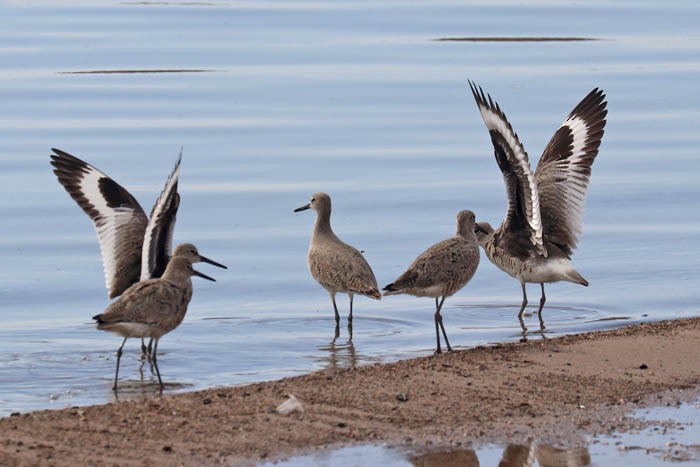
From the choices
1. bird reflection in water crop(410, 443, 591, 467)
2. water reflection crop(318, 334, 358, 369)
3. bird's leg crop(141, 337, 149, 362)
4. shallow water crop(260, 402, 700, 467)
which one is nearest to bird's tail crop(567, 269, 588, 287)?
water reflection crop(318, 334, 358, 369)

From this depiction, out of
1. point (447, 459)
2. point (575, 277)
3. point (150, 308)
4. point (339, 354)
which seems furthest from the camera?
point (575, 277)

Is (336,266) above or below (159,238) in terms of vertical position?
below

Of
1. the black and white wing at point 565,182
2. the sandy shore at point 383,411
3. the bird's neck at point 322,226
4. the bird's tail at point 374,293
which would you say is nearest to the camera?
the sandy shore at point 383,411

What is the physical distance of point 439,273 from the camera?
1087 cm

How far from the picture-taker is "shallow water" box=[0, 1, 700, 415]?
1181 cm

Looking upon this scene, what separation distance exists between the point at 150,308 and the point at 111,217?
2179 millimetres

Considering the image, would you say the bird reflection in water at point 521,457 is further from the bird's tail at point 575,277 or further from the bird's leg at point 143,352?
the bird's tail at point 575,277

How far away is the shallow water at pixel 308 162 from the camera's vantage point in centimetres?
1181

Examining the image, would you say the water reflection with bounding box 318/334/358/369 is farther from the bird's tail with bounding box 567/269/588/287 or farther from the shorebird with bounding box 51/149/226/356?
the bird's tail with bounding box 567/269/588/287

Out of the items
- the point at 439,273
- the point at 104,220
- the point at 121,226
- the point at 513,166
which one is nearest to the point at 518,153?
the point at 513,166

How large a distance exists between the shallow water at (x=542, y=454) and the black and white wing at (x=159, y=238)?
10.9 ft

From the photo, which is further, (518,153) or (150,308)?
(518,153)

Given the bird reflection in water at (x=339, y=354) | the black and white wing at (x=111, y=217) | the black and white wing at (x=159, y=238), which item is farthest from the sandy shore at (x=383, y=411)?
the black and white wing at (x=111, y=217)

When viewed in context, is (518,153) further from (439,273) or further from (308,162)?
(308,162)
